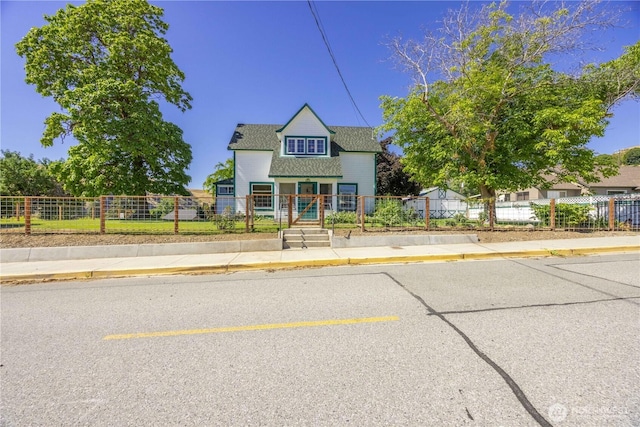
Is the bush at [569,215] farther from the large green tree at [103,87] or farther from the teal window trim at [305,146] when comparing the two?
the large green tree at [103,87]

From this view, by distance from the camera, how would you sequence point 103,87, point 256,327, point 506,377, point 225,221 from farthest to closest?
point 103,87 → point 225,221 → point 256,327 → point 506,377

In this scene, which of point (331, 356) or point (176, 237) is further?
point (176, 237)

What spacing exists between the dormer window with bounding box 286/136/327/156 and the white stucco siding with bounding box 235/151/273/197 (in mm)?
1858

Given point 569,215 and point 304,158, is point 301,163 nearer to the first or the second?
point 304,158

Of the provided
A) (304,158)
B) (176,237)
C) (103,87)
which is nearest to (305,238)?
(176,237)

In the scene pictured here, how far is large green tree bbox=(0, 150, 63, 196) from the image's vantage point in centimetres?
2819

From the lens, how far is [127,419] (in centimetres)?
211

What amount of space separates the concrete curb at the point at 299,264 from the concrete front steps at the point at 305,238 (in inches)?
104

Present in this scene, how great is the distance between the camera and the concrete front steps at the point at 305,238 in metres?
10.6

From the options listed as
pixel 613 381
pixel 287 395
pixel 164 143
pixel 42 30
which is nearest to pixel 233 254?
pixel 287 395

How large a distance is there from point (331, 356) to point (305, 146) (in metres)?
18.5

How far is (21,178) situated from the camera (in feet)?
94.3

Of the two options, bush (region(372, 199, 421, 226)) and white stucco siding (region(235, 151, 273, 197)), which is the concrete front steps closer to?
bush (region(372, 199, 421, 226))

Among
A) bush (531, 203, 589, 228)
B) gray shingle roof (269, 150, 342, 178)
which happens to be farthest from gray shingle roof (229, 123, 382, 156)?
bush (531, 203, 589, 228)
